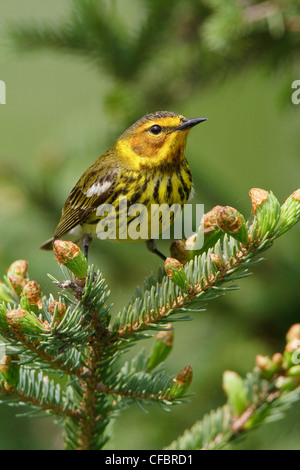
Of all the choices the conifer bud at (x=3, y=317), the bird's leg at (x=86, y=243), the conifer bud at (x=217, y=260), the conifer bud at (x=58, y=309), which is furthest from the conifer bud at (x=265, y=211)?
the bird's leg at (x=86, y=243)

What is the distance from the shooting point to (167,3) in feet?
7.64

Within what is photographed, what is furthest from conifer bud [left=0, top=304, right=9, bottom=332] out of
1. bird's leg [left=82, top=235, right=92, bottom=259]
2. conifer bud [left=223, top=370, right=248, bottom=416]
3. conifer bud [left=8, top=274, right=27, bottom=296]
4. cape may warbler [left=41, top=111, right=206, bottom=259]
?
bird's leg [left=82, top=235, right=92, bottom=259]

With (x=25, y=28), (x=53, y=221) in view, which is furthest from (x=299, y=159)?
(x=25, y=28)

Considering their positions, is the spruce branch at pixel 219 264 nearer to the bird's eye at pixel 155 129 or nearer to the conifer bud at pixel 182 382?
the conifer bud at pixel 182 382

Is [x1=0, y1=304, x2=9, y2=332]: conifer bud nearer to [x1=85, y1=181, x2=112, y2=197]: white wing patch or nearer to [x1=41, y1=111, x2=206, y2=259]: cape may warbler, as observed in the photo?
[x1=41, y1=111, x2=206, y2=259]: cape may warbler

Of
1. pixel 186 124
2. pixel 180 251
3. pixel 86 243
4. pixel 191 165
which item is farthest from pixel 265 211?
pixel 191 165

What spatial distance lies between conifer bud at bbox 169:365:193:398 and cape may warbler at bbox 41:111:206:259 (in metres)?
0.77

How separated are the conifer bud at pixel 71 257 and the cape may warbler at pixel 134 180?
0.79 metres

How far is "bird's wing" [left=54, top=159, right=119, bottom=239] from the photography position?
2238 millimetres

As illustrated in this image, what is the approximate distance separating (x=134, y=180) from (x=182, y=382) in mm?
1025

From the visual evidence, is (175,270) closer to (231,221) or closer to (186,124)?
(231,221)

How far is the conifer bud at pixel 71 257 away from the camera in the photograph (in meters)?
1.21

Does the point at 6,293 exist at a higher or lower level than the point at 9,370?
higher

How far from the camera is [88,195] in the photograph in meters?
2.28
